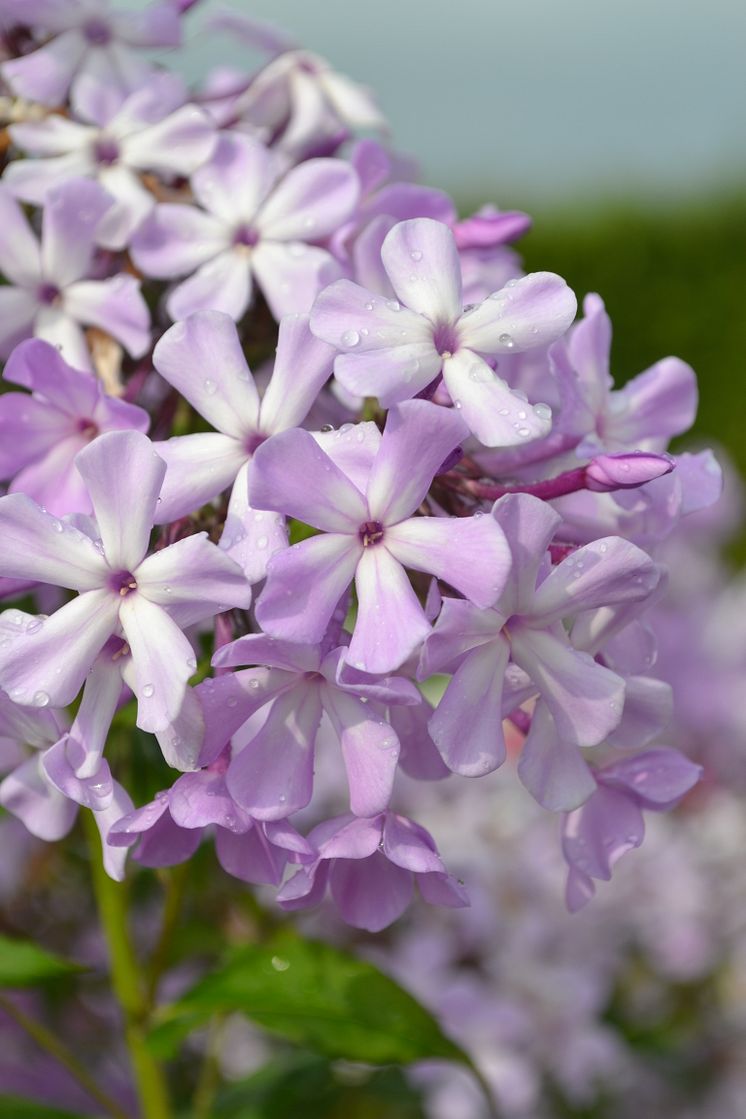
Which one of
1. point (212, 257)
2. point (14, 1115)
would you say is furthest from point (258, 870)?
point (14, 1115)

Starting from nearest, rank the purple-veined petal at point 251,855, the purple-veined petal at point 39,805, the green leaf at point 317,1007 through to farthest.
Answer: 1. the purple-veined petal at point 251,855
2. the purple-veined petal at point 39,805
3. the green leaf at point 317,1007

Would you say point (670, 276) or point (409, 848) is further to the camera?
point (670, 276)

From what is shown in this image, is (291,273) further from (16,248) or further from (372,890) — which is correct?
(372,890)

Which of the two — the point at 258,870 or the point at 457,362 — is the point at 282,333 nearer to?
the point at 457,362

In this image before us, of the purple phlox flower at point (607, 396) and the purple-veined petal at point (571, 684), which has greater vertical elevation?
the purple phlox flower at point (607, 396)

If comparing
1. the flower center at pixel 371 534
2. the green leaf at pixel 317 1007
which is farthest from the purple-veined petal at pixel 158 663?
the green leaf at pixel 317 1007

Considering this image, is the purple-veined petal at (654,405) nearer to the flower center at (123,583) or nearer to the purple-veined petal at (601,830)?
the purple-veined petal at (601,830)

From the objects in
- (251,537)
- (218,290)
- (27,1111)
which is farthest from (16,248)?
(27,1111)

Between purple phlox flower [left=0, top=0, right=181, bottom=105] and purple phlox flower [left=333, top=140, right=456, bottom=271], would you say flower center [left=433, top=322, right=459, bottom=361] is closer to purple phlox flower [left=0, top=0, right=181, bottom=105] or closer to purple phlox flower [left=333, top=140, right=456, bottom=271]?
purple phlox flower [left=333, top=140, right=456, bottom=271]
